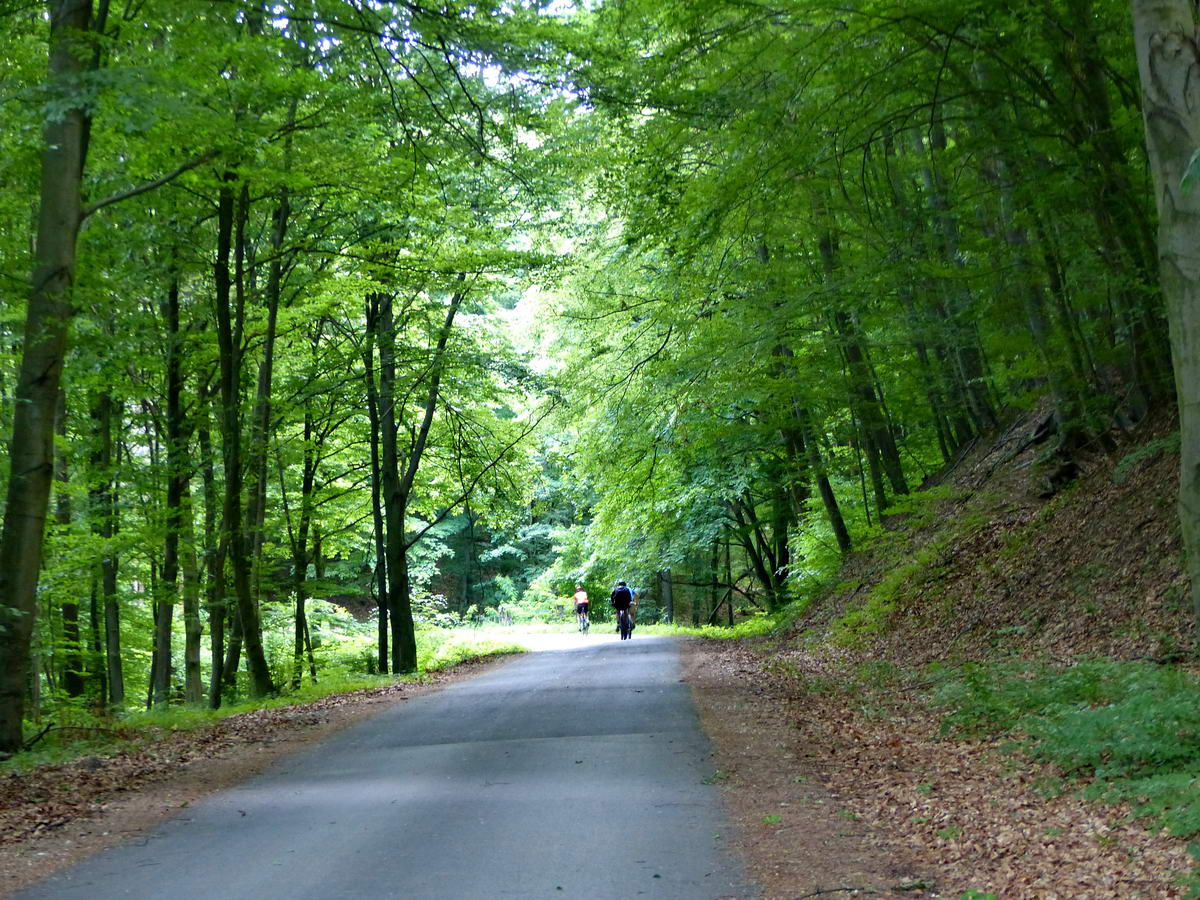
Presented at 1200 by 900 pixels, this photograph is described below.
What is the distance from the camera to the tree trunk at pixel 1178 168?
633cm

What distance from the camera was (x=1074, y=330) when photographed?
44.7 ft

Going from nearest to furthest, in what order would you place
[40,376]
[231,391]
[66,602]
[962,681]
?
[40,376] < [962,681] < [231,391] < [66,602]

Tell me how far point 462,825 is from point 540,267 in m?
12.8

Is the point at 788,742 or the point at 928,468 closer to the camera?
the point at 788,742

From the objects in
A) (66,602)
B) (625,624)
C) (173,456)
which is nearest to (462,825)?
(173,456)

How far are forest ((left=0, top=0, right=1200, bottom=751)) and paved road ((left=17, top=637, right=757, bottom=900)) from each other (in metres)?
3.78

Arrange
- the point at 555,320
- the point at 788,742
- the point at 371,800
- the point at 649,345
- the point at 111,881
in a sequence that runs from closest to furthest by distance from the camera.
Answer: the point at 111,881
the point at 371,800
the point at 788,742
the point at 649,345
the point at 555,320

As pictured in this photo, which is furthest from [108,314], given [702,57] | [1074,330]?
[1074,330]

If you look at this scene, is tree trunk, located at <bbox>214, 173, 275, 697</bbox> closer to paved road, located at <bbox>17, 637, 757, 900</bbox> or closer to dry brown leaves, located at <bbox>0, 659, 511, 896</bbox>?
dry brown leaves, located at <bbox>0, 659, 511, 896</bbox>

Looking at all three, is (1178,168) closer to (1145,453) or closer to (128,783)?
(1145,453)

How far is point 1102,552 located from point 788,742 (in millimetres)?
5512

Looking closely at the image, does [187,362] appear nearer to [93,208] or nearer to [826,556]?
[93,208]

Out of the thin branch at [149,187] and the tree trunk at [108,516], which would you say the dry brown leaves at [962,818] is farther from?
the tree trunk at [108,516]

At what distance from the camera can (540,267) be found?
1844 centimetres
